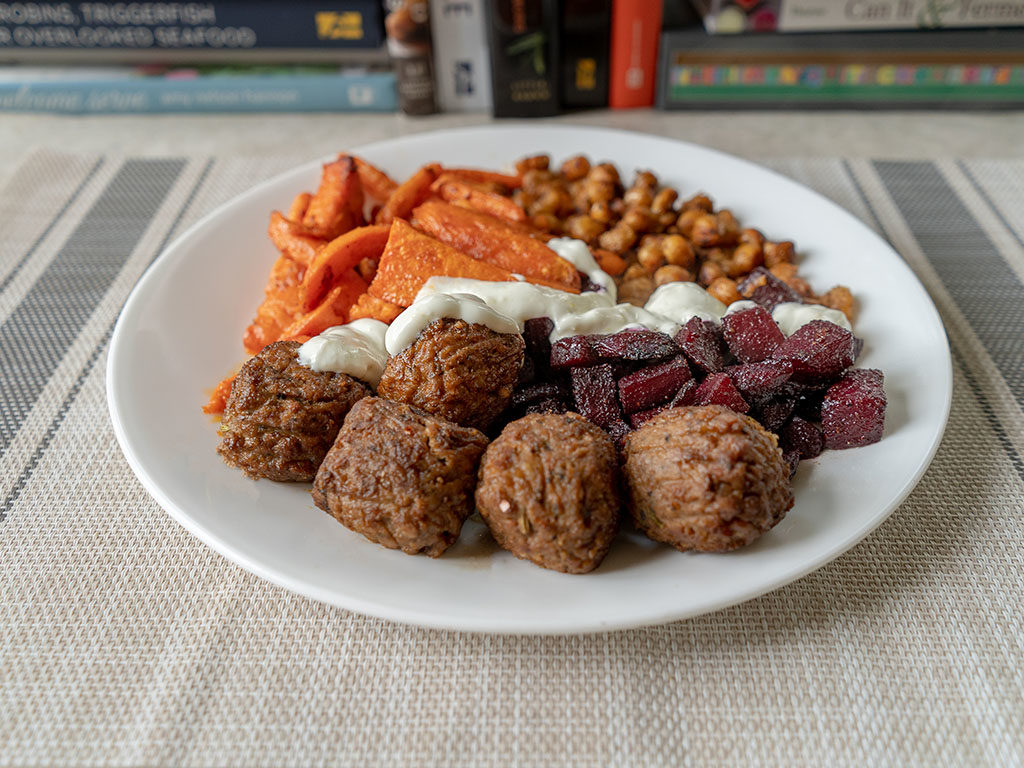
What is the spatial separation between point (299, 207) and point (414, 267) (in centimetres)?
71

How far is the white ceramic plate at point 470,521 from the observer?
1748 millimetres

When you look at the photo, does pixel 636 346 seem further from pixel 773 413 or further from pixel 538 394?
pixel 773 413

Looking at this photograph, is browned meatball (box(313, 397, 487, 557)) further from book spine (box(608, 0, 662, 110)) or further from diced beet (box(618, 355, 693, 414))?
book spine (box(608, 0, 662, 110))

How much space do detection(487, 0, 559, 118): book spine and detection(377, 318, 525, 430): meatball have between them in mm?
2382

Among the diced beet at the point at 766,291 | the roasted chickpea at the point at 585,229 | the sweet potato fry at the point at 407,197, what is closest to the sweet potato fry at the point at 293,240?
the sweet potato fry at the point at 407,197

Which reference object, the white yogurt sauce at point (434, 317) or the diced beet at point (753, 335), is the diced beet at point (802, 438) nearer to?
the diced beet at point (753, 335)

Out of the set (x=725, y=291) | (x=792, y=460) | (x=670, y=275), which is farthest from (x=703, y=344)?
(x=670, y=275)

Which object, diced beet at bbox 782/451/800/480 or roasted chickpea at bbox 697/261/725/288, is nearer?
diced beet at bbox 782/451/800/480

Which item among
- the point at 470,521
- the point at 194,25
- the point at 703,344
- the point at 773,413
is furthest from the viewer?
the point at 194,25

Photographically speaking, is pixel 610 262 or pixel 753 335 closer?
pixel 753 335

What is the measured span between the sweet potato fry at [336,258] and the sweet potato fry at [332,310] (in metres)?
0.03

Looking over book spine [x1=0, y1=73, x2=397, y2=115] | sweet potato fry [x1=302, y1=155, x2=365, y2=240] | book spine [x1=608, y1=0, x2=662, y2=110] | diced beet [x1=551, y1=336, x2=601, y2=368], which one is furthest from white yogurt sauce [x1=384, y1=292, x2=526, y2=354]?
book spine [x1=0, y1=73, x2=397, y2=115]

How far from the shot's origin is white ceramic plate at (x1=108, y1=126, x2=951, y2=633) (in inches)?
68.8

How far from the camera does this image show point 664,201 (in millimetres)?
3164
